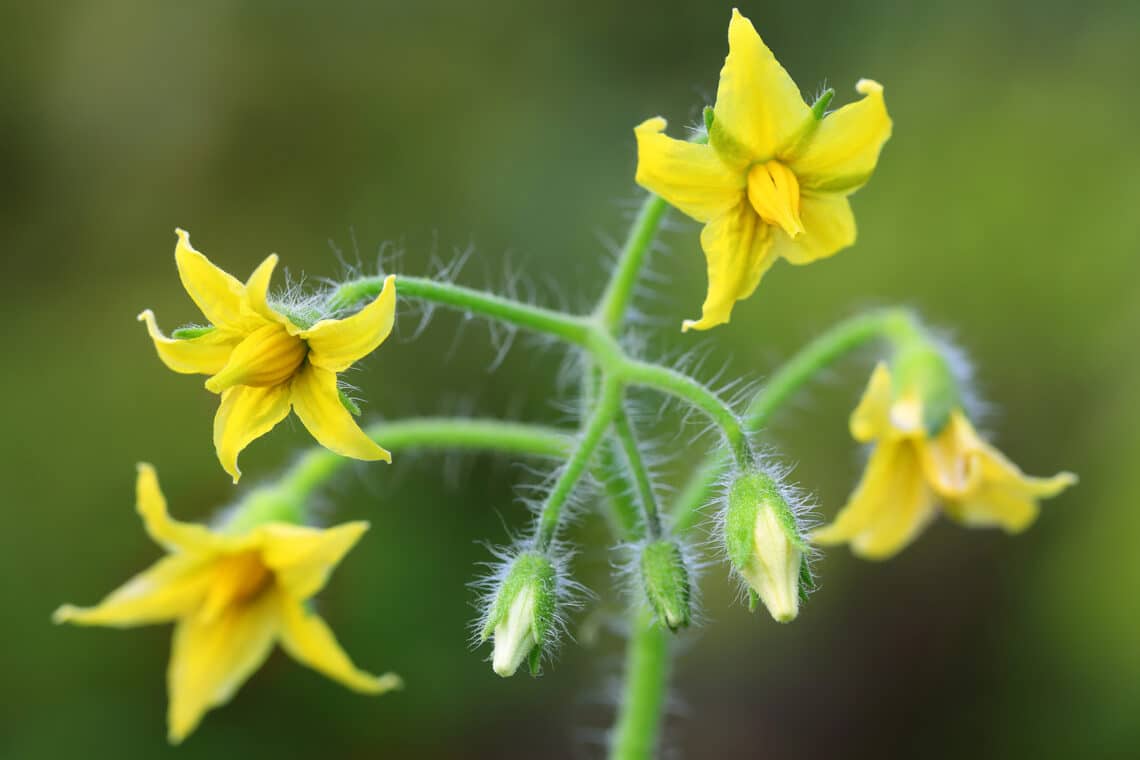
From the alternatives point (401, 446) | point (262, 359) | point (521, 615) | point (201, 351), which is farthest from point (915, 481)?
point (201, 351)

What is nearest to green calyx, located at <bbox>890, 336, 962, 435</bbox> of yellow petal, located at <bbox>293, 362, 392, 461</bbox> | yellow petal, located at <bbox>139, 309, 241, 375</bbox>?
yellow petal, located at <bbox>293, 362, 392, 461</bbox>

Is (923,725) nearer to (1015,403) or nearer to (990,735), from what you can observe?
(990,735)

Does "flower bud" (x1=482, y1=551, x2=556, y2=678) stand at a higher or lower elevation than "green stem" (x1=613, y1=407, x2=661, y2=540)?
lower

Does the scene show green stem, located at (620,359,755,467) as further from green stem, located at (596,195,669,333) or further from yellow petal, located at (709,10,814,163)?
yellow petal, located at (709,10,814,163)

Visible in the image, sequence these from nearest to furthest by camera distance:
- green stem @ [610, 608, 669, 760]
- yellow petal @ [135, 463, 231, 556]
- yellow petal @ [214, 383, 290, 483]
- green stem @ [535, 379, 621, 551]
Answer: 1. yellow petal @ [135, 463, 231, 556]
2. yellow petal @ [214, 383, 290, 483]
3. green stem @ [535, 379, 621, 551]
4. green stem @ [610, 608, 669, 760]

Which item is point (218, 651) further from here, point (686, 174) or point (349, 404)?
point (686, 174)

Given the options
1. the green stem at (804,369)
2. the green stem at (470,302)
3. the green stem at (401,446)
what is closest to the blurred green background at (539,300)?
the green stem at (401,446)

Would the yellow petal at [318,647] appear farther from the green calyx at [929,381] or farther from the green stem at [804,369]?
the green calyx at [929,381]
